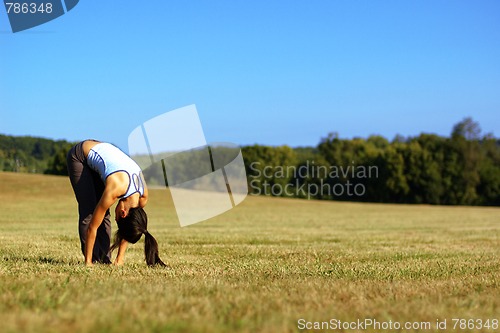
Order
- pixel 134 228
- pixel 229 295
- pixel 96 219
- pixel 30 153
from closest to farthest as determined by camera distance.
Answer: pixel 229 295 < pixel 96 219 < pixel 134 228 < pixel 30 153

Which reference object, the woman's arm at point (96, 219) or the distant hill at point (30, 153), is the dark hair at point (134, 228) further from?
the distant hill at point (30, 153)

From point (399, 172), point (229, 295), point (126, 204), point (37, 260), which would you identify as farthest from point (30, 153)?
point (229, 295)

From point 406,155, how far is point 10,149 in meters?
62.9

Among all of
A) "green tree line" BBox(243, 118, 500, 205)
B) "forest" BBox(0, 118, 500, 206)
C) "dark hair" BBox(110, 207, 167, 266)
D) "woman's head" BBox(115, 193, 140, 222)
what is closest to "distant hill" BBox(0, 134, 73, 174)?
"forest" BBox(0, 118, 500, 206)

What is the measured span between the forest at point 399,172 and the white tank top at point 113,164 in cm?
7729

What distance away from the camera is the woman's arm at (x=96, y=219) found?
26.3ft

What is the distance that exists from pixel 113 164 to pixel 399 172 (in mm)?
88900

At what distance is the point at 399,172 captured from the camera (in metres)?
93.1

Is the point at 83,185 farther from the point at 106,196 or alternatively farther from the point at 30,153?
the point at 30,153

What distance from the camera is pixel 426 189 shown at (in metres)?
92.9

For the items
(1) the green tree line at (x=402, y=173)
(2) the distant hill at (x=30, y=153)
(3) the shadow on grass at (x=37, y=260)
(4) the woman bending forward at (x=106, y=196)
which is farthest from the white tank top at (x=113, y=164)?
(1) the green tree line at (x=402, y=173)

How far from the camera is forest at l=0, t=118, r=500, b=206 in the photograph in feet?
302

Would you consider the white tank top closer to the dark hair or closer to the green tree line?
the dark hair

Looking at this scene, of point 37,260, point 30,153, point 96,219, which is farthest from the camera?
point 30,153
